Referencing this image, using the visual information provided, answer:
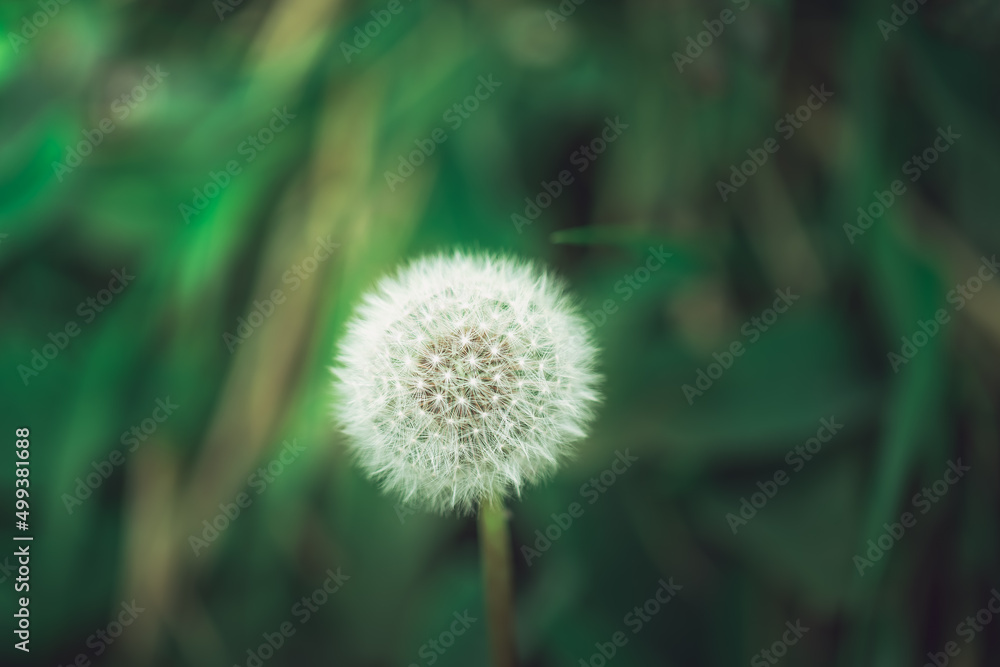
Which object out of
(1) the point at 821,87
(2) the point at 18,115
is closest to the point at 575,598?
(1) the point at 821,87

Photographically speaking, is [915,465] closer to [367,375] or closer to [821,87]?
[821,87]
